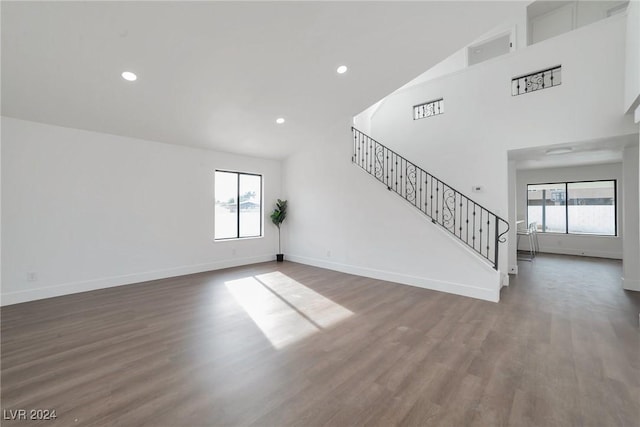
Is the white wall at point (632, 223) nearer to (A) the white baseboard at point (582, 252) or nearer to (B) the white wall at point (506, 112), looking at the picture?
(B) the white wall at point (506, 112)

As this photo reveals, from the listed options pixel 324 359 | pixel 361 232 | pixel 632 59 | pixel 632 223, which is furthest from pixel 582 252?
pixel 324 359

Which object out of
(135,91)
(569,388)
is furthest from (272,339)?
(135,91)

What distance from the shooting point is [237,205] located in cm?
688

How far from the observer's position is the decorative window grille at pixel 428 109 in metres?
5.66

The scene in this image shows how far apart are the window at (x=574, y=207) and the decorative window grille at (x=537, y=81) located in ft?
18.0

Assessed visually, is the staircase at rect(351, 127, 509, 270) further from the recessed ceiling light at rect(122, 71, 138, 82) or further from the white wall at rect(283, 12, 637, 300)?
the recessed ceiling light at rect(122, 71, 138, 82)

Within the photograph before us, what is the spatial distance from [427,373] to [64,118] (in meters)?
6.17

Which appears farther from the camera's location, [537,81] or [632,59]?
[537,81]

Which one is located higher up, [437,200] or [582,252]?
[437,200]

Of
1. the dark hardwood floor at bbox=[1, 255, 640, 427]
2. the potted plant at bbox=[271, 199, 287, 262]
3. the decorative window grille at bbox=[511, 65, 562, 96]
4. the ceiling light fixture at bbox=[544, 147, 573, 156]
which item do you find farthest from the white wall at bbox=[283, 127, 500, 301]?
the decorative window grille at bbox=[511, 65, 562, 96]

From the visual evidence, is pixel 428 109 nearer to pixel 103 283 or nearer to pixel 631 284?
pixel 631 284

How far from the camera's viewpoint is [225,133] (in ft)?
18.2

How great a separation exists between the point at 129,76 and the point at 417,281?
5636 millimetres

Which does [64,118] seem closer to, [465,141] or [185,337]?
[185,337]
